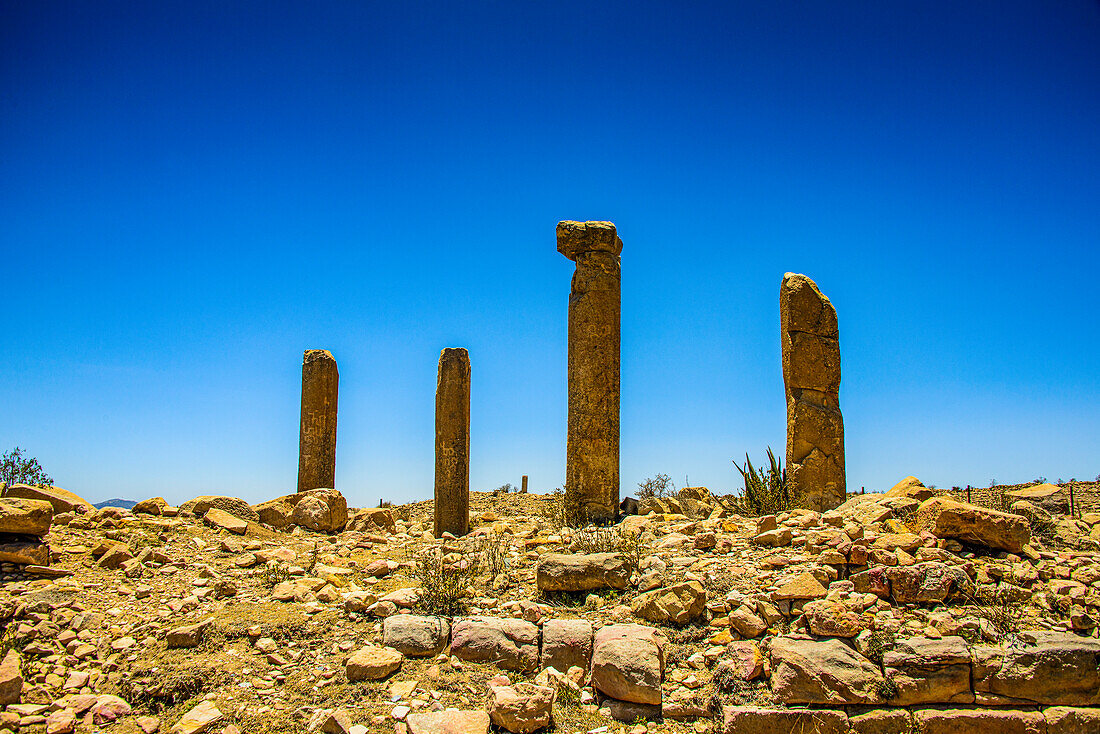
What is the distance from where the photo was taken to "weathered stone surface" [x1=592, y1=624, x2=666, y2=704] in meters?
5.71

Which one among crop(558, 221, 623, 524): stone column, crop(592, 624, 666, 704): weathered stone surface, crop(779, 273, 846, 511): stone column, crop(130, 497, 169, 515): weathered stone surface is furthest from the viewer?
crop(558, 221, 623, 524): stone column

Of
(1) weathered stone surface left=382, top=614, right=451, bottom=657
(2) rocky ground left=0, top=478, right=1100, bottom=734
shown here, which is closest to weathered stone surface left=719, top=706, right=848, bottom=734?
(2) rocky ground left=0, top=478, right=1100, bottom=734

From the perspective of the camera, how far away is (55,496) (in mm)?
8773

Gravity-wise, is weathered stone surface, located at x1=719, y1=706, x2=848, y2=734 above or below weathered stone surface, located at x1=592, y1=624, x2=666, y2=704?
below

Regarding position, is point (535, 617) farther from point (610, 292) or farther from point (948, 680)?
point (610, 292)

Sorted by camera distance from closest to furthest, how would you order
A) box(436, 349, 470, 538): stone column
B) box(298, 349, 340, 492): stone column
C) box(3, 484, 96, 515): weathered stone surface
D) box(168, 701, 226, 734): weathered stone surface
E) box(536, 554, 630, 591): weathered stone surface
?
box(168, 701, 226, 734): weathered stone surface, box(536, 554, 630, 591): weathered stone surface, box(3, 484, 96, 515): weathered stone surface, box(436, 349, 470, 538): stone column, box(298, 349, 340, 492): stone column

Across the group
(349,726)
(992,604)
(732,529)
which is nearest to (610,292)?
(732,529)

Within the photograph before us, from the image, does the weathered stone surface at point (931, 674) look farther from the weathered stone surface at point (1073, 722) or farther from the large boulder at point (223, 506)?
the large boulder at point (223, 506)

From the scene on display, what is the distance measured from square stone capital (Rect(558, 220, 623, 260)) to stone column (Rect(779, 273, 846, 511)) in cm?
295

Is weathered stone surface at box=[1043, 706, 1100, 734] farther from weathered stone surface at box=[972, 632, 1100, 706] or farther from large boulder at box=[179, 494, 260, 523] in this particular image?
large boulder at box=[179, 494, 260, 523]

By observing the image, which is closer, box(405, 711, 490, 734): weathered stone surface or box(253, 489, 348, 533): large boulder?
box(405, 711, 490, 734): weathered stone surface

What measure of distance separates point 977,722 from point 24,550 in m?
8.55

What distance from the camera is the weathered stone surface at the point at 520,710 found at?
545 cm

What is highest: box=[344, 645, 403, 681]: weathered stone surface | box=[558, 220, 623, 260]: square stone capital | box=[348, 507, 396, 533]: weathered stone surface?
box=[558, 220, 623, 260]: square stone capital
